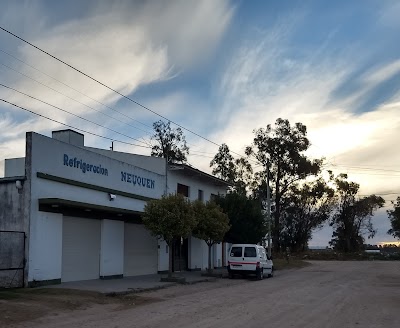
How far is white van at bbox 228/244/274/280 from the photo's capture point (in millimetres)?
30562

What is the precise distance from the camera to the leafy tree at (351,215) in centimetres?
8769

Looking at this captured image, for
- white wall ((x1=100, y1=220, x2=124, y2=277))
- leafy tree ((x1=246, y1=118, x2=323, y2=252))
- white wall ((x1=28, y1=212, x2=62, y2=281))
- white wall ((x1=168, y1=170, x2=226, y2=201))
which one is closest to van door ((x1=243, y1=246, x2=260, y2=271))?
white wall ((x1=168, y1=170, x2=226, y2=201))

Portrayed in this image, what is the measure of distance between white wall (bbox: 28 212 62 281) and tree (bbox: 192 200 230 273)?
1016 cm

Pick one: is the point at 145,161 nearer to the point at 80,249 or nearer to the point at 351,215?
the point at 80,249

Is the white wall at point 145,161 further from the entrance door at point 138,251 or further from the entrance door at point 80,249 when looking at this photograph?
the entrance door at point 80,249

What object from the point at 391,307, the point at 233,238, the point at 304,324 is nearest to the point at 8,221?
the point at 304,324

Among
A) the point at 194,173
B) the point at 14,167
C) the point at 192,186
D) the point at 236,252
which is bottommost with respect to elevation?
the point at 236,252

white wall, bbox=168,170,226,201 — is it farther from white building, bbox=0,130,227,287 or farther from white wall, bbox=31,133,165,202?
white wall, bbox=31,133,165,202

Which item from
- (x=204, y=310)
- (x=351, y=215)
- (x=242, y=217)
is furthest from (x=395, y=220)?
(x=204, y=310)

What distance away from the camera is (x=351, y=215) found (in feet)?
293

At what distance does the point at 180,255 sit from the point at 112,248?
10380 millimetres

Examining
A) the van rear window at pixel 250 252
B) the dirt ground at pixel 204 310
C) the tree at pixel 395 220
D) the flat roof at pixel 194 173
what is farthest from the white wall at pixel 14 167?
the tree at pixel 395 220

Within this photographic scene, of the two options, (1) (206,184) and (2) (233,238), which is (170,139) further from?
(2) (233,238)

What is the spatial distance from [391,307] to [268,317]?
510 cm
